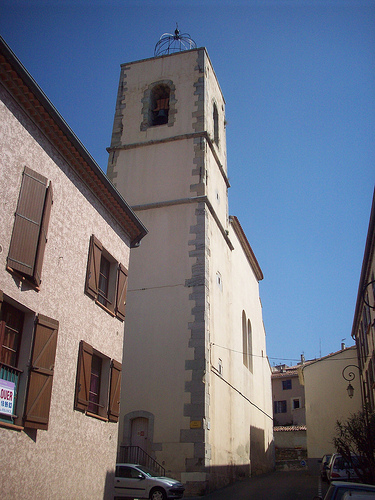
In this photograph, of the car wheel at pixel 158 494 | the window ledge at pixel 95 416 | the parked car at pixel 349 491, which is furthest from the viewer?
the car wheel at pixel 158 494

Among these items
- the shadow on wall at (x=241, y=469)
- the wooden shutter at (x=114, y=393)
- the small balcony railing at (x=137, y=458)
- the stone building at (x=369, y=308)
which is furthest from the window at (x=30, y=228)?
the shadow on wall at (x=241, y=469)

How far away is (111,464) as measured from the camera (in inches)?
408

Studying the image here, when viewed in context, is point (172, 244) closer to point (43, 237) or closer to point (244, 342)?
point (244, 342)

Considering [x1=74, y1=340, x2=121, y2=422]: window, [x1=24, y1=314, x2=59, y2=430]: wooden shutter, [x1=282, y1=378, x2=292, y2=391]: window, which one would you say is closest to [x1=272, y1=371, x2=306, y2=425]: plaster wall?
[x1=282, y1=378, x2=292, y2=391]: window

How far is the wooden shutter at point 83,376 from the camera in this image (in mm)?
9180

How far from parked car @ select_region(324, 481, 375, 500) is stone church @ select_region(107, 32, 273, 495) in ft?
26.2

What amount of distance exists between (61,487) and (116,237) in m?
5.38

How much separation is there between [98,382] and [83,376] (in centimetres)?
124

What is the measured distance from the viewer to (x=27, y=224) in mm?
7977

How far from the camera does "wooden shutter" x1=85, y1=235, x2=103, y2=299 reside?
995 cm

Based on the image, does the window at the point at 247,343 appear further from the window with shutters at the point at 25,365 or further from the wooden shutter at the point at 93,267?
the window with shutters at the point at 25,365

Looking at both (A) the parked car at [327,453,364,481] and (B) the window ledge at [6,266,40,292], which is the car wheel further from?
(B) the window ledge at [6,266,40,292]

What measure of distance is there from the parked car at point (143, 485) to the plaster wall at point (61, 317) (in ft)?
9.26

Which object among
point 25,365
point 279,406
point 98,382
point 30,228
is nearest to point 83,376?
point 98,382
